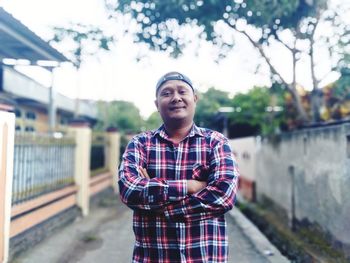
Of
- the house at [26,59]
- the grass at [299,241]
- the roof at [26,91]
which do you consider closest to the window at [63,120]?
the roof at [26,91]

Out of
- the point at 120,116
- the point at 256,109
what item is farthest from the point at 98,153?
the point at 120,116

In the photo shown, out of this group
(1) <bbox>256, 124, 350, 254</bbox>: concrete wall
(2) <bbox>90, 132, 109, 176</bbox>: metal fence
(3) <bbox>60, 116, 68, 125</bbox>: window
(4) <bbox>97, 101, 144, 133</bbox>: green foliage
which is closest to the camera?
(1) <bbox>256, 124, 350, 254</bbox>: concrete wall

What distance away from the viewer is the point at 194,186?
2000 mm

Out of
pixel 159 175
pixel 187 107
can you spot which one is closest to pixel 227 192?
pixel 159 175

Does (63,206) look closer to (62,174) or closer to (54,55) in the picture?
(62,174)

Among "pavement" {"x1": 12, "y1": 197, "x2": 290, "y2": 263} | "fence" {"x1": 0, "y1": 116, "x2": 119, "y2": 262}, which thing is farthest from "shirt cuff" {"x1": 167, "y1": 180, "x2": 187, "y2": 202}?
"pavement" {"x1": 12, "y1": 197, "x2": 290, "y2": 263}

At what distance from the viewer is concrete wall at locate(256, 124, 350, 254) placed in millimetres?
4738

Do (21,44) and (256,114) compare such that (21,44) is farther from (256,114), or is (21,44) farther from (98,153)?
(256,114)

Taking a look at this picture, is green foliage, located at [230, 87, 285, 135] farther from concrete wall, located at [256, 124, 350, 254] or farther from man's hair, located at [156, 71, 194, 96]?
man's hair, located at [156, 71, 194, 96]

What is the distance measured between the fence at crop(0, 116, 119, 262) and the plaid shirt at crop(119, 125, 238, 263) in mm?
2120

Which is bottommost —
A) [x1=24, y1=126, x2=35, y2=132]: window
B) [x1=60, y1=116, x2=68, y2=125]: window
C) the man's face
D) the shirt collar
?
the shirt collar

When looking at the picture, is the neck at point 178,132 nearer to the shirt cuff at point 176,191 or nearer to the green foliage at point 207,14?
the shirt cuff at point 176,191

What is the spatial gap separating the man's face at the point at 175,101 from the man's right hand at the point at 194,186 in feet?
1.17

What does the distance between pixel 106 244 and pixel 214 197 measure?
4246 mm
